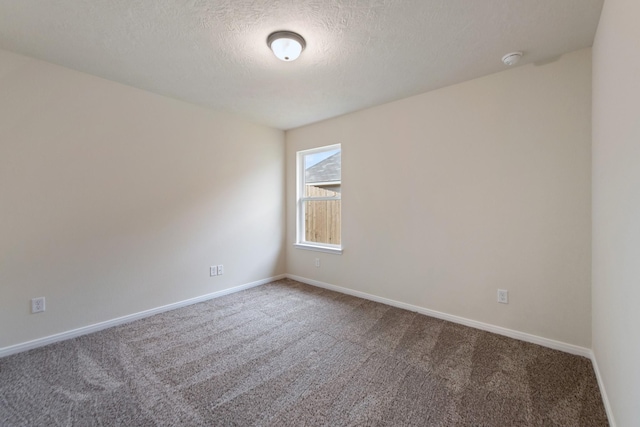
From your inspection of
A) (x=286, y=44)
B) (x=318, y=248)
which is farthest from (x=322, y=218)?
(x=286, y=44)

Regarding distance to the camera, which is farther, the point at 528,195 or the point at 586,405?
the point at 528,195

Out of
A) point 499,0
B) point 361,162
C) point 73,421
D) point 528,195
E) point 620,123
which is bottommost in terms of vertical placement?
point 73,421

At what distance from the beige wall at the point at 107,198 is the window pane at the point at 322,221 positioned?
0.98 m

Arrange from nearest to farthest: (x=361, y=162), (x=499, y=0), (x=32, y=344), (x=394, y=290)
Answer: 1. (x=499, y=0)
2. (x=32, y=344)
3. (x=394, y=290)
4. (x=361, y=162)

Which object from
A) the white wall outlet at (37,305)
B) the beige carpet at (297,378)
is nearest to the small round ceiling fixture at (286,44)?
the beige carpet at (297,378)

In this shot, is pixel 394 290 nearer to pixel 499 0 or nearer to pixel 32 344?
pixel 499 0

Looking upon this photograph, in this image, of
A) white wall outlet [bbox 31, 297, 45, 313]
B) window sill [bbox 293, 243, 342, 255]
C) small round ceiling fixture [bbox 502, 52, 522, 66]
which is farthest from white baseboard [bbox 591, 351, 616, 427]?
white wall outlet [bbox 31, 297, 45, 313]

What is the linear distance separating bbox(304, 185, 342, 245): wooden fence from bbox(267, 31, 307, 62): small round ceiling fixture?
208cm

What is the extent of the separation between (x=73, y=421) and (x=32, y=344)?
4.20ft

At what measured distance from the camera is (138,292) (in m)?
2.79

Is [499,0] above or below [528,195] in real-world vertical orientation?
above

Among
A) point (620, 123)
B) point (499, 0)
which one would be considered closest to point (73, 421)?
point (620, 123)

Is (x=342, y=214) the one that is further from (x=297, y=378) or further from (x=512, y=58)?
(x=512, y=58)

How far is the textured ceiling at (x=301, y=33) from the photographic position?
5.42ft
